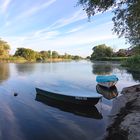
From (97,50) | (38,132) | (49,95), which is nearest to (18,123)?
(38,132)

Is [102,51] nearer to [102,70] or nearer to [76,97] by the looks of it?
[102,70]

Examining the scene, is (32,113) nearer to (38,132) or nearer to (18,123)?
(18,123)

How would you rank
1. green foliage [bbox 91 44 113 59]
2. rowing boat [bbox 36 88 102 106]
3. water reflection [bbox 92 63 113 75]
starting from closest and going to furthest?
rowing boat [bbox 36 88 102 106], water reflection [bbox 92 63 113 75], green foliage [bbox 91 44 113 59]

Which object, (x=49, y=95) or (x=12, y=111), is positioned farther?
(x=49, y=95)

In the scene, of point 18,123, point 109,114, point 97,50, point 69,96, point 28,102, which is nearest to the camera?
point 18,123

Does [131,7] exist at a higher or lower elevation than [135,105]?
higher

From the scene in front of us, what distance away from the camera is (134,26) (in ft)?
61.2

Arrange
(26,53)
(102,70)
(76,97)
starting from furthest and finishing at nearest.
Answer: (26,53)
(102,70)
(76,97)

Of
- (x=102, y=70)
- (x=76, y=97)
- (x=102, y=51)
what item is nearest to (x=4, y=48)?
(x=102, y=51)

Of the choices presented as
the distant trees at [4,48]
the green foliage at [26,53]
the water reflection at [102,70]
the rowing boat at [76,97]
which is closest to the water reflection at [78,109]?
the rowing boat at [76,97]

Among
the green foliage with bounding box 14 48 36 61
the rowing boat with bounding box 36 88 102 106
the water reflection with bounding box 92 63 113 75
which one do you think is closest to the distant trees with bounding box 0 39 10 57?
the green foliage with bounding box 14 48 36 61

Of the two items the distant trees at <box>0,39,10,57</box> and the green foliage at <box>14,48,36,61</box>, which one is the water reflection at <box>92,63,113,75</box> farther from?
the green foliage at <box>14,48,36,61</box>

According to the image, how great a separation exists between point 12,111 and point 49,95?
4801 millimetres

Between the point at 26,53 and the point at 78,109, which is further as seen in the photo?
the point at 26,53
